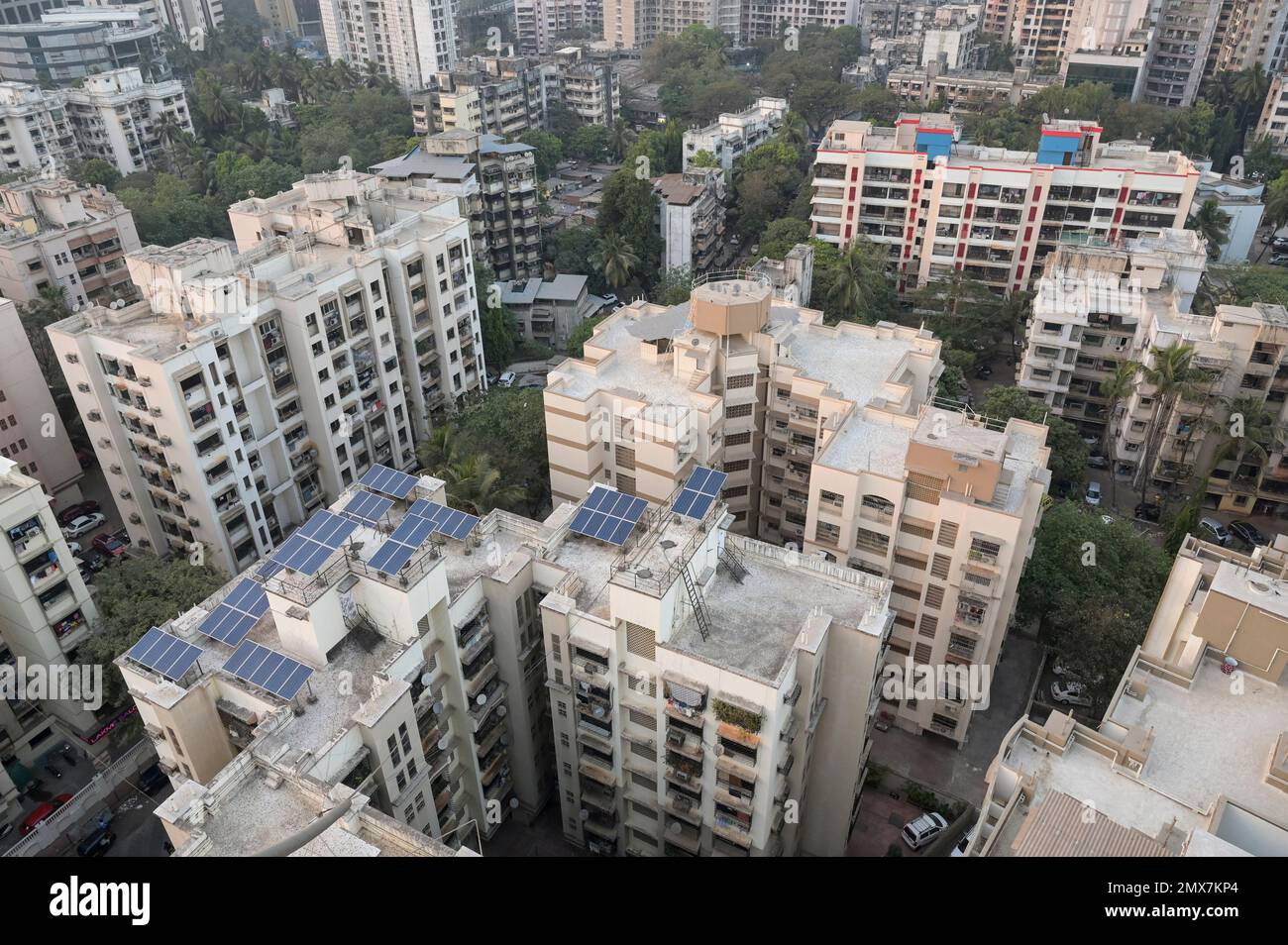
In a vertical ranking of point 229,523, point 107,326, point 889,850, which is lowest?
point 889,850

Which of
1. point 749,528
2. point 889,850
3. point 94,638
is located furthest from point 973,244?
point 94,638

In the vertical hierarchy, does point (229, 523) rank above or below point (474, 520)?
below

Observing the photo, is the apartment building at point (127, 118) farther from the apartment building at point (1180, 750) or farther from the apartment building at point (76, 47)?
the apartment building at point (1180, 750)

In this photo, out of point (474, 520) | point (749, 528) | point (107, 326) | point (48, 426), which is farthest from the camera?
point (48, 426)

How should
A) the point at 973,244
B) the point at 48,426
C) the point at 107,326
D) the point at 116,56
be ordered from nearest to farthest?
the point at 107,326, the point at 48,426, the point at 973,244, the point at 116,56

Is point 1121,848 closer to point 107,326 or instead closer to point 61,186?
point 107,326

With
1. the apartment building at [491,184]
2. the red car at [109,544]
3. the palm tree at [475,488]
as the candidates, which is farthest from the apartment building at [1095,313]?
the red car at [109,544]

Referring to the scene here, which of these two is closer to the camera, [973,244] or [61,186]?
[61,186]
